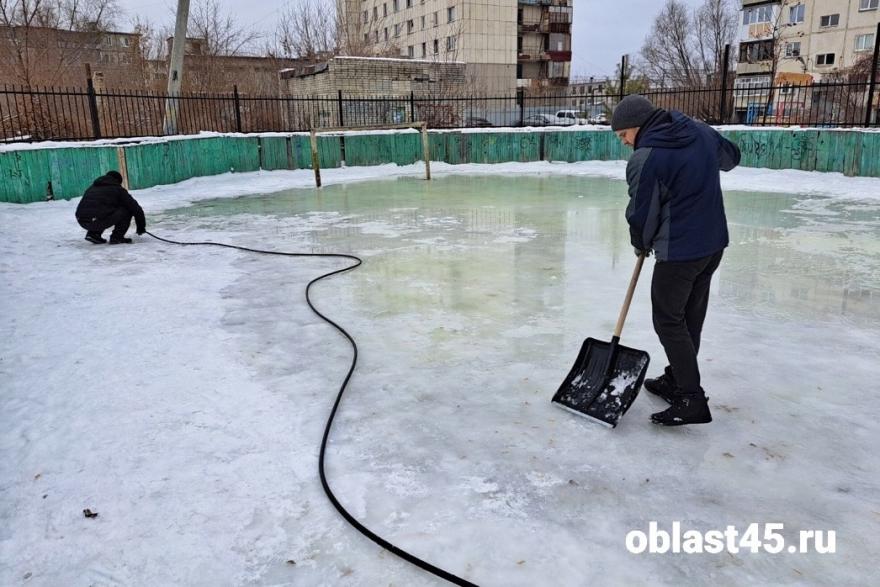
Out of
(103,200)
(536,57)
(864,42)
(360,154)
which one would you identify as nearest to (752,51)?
(864,42)

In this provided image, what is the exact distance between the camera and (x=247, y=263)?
6.83m

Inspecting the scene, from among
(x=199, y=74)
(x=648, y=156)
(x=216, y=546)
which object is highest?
(x=199, y=74)

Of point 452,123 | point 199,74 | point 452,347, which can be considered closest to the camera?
point 452,347

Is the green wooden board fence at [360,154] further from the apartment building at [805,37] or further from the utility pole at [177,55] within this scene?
the apartment building at [805,37]

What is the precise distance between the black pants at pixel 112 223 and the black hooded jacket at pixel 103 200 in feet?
0.08

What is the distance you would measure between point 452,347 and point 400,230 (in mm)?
4507

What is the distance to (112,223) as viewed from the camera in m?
7.69

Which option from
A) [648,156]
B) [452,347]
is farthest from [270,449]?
[648,156]

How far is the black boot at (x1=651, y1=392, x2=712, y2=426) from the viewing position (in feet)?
10.3

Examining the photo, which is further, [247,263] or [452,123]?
[452,123]

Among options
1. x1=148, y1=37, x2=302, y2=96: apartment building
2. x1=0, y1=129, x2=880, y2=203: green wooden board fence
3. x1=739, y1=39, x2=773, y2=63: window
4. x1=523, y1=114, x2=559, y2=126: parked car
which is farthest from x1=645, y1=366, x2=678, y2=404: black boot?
x1=739, y1=39, x2=773, y2=63: window

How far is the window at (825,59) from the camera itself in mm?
41000

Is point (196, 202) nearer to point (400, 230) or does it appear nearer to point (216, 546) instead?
point (400, 230)

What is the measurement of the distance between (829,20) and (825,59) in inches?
92.5
